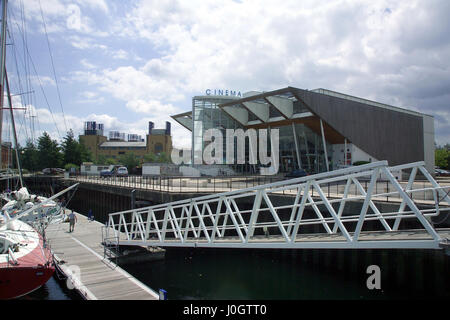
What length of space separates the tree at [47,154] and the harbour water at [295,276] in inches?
2841

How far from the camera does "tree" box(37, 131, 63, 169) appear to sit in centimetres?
8012

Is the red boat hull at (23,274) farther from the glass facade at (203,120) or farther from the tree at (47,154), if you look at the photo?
the tree at (47,154)

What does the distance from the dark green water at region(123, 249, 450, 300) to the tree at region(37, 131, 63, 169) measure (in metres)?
72.2

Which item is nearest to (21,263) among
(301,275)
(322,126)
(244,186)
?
(301,275)

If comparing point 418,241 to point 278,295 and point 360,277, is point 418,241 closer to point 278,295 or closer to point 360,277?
point 278,295

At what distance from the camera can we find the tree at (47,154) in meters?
80.1

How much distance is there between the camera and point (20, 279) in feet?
42.9

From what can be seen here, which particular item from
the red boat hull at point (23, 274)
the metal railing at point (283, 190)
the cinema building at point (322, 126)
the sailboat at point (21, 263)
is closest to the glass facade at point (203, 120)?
the cinema building at point (322, 126)

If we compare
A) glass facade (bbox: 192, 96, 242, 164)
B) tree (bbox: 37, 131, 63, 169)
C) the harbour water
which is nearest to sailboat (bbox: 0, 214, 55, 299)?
the harbour water

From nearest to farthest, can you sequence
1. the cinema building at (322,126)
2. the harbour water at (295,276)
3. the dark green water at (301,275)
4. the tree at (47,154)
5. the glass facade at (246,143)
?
the harbour water at (295,276)
the dark green water at (301,275)
the cinema building at (322,126)
the glass facade at (246,143)
the tree at (47,154)

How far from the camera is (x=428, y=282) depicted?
15.8 metres

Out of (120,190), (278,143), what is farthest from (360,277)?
(278,143)

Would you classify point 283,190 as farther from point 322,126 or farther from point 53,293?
point 322,126

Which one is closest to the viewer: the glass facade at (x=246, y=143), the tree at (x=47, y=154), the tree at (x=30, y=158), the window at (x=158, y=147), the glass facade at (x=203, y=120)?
the glass facade at (x=246, y=143)
